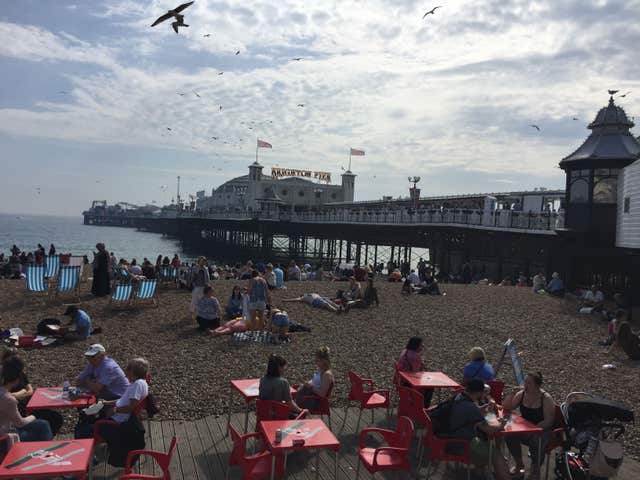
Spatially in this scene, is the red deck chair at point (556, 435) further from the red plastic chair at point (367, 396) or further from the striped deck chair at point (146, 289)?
the striped deck chair at point (146, 289)

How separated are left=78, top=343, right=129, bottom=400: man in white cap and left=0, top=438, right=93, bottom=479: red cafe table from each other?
119cm

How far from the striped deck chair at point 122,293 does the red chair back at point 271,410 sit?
793cm

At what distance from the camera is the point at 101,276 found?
1321 centimetres

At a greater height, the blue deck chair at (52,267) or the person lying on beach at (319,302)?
the blue deck chair at (52,267)

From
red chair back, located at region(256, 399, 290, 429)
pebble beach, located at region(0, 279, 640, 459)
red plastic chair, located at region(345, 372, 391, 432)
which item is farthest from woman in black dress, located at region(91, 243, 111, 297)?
red chair back, located at region(256, 399, 290, 429)

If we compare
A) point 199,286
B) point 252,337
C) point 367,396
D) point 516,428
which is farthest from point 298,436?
point 199,286

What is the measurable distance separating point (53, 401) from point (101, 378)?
1.46ft

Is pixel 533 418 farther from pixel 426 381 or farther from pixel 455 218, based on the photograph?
pixel 455 218

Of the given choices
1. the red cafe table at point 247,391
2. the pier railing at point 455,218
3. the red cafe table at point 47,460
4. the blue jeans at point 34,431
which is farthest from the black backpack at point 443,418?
the pier railing at point 455,218

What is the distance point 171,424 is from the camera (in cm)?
565

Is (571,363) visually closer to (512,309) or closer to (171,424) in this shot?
(512,309)

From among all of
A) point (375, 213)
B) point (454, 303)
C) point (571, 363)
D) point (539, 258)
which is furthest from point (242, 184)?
point (571, 363)

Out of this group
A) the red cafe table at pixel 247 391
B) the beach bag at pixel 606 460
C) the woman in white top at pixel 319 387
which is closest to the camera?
the beach bag at pixel 606 460

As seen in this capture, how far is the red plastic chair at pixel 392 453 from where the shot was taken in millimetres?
4141
